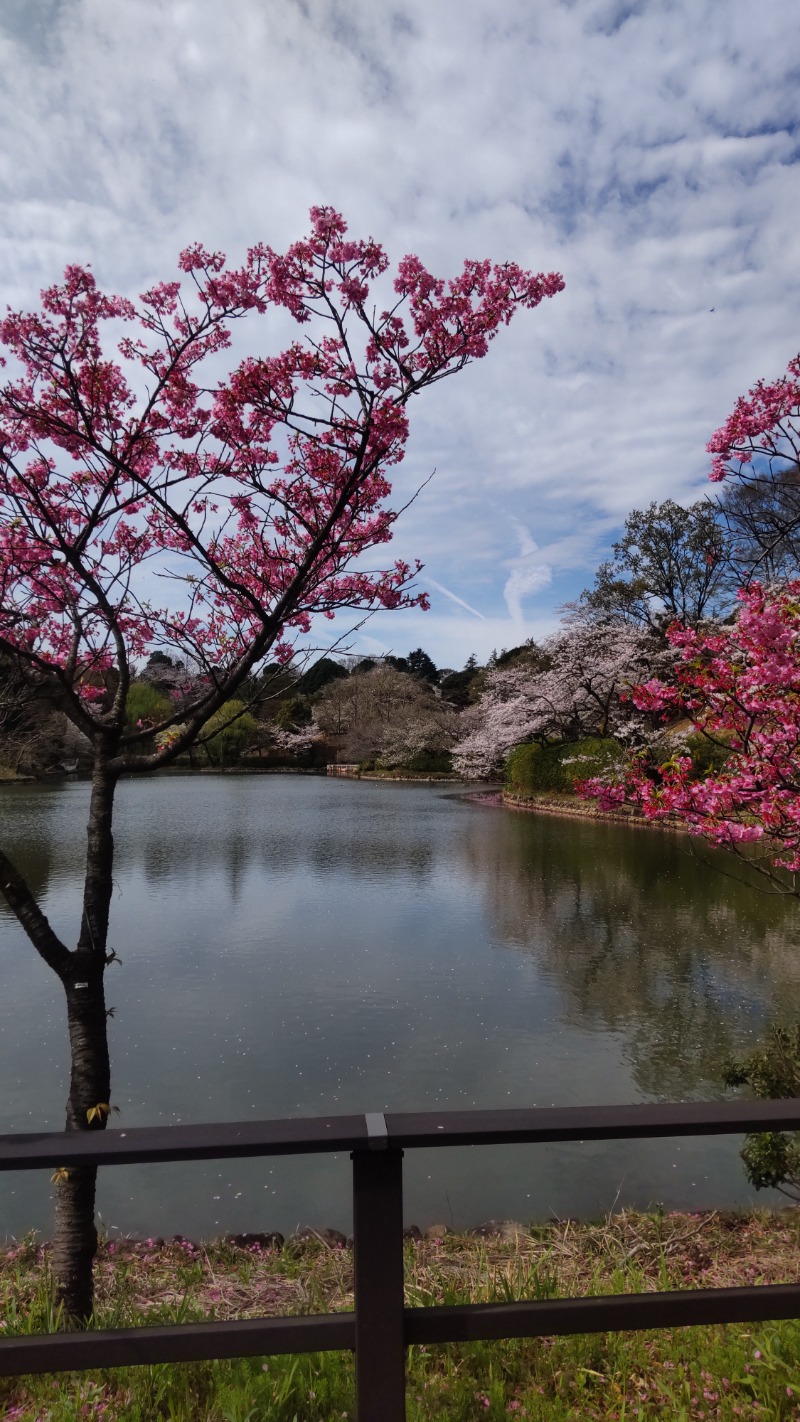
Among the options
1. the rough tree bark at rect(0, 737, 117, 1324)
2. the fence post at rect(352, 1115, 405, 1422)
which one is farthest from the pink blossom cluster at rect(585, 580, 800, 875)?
the fence post at rect(352, 1115, 405, 1422)

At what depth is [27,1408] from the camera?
1.67 meters

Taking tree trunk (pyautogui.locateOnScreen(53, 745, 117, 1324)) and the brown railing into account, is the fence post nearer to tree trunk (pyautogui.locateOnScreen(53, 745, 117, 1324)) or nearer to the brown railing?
the brown railing

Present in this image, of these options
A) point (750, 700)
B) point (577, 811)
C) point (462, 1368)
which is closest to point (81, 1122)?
point (462, 1368)

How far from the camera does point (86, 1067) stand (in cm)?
271

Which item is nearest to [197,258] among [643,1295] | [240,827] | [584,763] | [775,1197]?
[643,1295]

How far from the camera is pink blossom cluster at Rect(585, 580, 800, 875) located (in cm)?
383

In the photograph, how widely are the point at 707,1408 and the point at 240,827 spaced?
1616 centimetres

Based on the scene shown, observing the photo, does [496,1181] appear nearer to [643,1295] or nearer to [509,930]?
[643,1295]

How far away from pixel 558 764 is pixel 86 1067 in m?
19.5

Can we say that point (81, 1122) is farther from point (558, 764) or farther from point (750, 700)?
point (558, 764)

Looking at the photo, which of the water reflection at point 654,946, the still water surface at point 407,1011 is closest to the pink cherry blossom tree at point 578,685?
the water reflection at point 654,946

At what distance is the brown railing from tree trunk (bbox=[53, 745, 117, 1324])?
143 cm

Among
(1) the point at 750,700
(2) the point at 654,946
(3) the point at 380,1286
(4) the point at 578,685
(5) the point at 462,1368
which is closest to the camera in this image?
(3) the point at 380,1286

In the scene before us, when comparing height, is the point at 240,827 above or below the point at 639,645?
below
